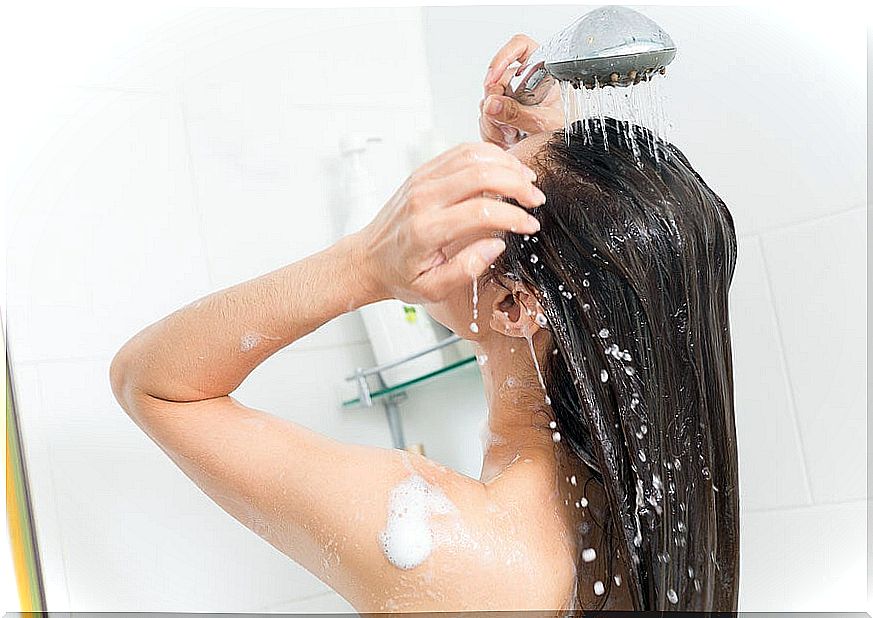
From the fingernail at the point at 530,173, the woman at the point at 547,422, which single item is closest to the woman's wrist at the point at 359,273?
the woman at the point at 547,422

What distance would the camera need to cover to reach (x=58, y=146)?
47.8 inches

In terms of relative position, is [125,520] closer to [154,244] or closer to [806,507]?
[154,244]

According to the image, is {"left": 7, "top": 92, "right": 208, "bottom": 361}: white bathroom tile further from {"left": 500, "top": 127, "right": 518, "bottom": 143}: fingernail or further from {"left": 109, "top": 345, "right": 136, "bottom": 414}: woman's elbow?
{"left": 500, "top": 127, "right": 518, "bottom": 143}: fingernail

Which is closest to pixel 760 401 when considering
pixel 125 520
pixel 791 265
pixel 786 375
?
pixel 786 375

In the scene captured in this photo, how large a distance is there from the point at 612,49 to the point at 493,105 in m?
0.28

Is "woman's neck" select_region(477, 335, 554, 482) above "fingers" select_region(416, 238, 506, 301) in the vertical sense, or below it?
below

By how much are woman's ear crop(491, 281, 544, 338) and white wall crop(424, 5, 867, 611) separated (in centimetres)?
33

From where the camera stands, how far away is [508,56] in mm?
1061

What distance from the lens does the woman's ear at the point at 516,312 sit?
850mm

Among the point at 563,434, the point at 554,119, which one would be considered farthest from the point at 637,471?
the point at 554,119

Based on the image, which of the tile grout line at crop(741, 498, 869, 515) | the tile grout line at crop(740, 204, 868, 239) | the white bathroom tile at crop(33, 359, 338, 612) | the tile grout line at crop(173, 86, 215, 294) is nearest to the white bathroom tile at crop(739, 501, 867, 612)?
the tile grout line at crop(741, 498, 869, 515)

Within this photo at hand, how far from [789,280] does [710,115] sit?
208 millimetres

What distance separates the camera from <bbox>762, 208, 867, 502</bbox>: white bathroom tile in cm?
98

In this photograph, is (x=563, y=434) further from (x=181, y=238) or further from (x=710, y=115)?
(x=181, y=238)
